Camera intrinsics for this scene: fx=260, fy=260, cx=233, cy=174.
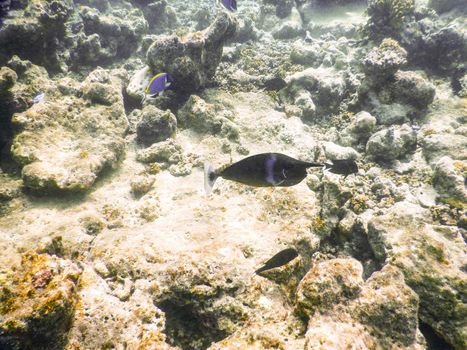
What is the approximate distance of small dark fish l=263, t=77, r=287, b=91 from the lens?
6.97m

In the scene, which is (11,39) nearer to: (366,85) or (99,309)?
(99,309)

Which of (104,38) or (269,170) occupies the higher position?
(104,38)

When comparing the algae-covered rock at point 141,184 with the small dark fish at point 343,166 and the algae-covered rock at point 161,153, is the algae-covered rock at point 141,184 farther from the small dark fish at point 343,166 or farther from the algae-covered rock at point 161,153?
the small dark fish at point 343,166

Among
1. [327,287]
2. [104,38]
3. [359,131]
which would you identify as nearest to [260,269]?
[327,287]

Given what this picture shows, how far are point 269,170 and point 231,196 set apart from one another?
2.36 meters

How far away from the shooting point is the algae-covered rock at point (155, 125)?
Result: 17.6ft

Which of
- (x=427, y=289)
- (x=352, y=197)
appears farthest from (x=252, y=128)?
(x=427, y=289)

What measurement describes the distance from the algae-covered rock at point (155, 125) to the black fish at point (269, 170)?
153 inches

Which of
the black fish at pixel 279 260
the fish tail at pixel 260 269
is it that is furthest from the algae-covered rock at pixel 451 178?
the fish tail at pixel 260 269

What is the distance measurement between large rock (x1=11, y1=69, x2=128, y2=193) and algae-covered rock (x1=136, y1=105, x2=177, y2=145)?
42 centimetres

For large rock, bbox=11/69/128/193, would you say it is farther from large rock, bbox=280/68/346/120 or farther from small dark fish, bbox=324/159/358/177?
large rock, bbox=280/68/346/120

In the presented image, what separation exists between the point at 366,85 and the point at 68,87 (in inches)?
266

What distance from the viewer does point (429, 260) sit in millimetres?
3111

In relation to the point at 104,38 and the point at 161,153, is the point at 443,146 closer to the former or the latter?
the point at 161,153
